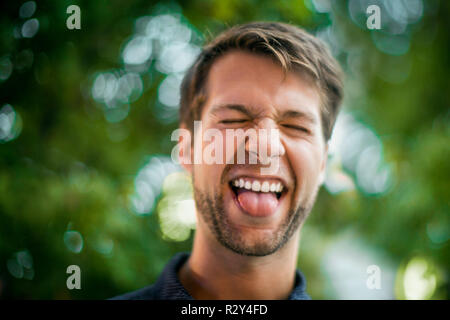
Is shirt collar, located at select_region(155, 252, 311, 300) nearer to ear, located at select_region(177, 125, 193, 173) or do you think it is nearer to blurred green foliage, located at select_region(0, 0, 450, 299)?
ear, located at select_region(177, 125, 193, 173)

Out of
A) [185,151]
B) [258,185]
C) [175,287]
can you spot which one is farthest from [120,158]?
[258,185]

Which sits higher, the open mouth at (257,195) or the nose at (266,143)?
the nose at (266,143)

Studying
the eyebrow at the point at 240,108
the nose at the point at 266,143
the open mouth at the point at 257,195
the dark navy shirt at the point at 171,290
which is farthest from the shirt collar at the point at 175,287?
the eyebrow at the point at 240,108

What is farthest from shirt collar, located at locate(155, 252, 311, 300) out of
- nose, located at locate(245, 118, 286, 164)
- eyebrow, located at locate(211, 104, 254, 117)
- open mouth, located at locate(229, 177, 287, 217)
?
eyebrow, located at locate(211, 104, 254, 117)

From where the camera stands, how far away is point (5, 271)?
1534 millimetres

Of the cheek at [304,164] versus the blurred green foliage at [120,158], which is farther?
the blurred green foliage at [120,158]

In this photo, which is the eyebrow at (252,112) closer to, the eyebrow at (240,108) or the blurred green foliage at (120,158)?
the eyebrow at (240,108)

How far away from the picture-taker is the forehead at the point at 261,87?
43.2 inches

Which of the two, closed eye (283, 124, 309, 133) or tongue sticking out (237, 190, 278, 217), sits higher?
closed eye (283, 124, 309, 133)

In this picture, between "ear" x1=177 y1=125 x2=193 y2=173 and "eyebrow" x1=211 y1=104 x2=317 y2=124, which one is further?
"ear" x1=177 y1=125 x2=193 y2=173

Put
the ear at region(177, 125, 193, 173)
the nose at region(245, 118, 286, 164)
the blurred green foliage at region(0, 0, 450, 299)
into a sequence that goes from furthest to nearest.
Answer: the blurred green foliage at region(0, 0, 450, 299) < the ear at region(177, 125, 193, 173) < the nose at region(245, 118, 286, 164)

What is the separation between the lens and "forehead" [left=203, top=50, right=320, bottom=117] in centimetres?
110

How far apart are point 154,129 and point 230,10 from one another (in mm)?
713
